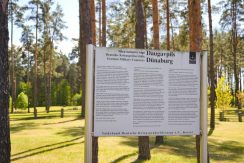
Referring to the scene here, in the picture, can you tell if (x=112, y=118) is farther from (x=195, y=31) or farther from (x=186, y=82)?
(x=195, y=31)

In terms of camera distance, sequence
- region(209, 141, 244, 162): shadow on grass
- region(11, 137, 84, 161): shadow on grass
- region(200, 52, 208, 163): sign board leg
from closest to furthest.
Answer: region(200, 52, 208, 163): sign board leg
region(11, 137, 84, 161): shadow on grass
region(209, 141, 244, 162): shadow on grass

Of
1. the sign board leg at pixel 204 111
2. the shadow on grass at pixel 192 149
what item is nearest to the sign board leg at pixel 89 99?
the sign board leg at pixel 204 111

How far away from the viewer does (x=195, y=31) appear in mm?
11078

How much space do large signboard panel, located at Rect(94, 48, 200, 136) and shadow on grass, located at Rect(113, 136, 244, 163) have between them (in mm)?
5317

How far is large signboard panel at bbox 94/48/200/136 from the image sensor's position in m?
6.29

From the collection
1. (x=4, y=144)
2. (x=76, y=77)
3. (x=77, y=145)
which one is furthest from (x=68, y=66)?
(x=4, y=144)

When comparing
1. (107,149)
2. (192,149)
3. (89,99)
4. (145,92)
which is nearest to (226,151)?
(192,149)

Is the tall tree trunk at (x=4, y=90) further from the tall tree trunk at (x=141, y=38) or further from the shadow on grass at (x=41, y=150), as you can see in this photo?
the tall tree trunk at (x=141, y=38)

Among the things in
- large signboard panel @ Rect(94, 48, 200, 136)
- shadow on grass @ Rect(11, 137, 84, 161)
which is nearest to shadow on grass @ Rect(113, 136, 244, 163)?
shadow on grass @ Rect(11, 137, 84, 161)

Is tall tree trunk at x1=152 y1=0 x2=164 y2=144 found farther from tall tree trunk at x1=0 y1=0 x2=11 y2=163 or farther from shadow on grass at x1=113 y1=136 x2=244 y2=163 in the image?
tall tree trunk at x1=0 y1=0 x2=11 y2=163

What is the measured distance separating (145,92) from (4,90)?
2761 millimetres

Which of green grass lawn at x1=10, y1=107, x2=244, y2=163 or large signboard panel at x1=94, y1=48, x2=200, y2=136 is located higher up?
large signboard panel at x1=94, y1=48, x2=200, y2=136

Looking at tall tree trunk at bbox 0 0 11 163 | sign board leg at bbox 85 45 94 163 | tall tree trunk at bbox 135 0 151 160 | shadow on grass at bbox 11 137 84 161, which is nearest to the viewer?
sign board leg at bbox 85 45 94 163

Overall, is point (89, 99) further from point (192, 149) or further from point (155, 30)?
point (192, 149)
